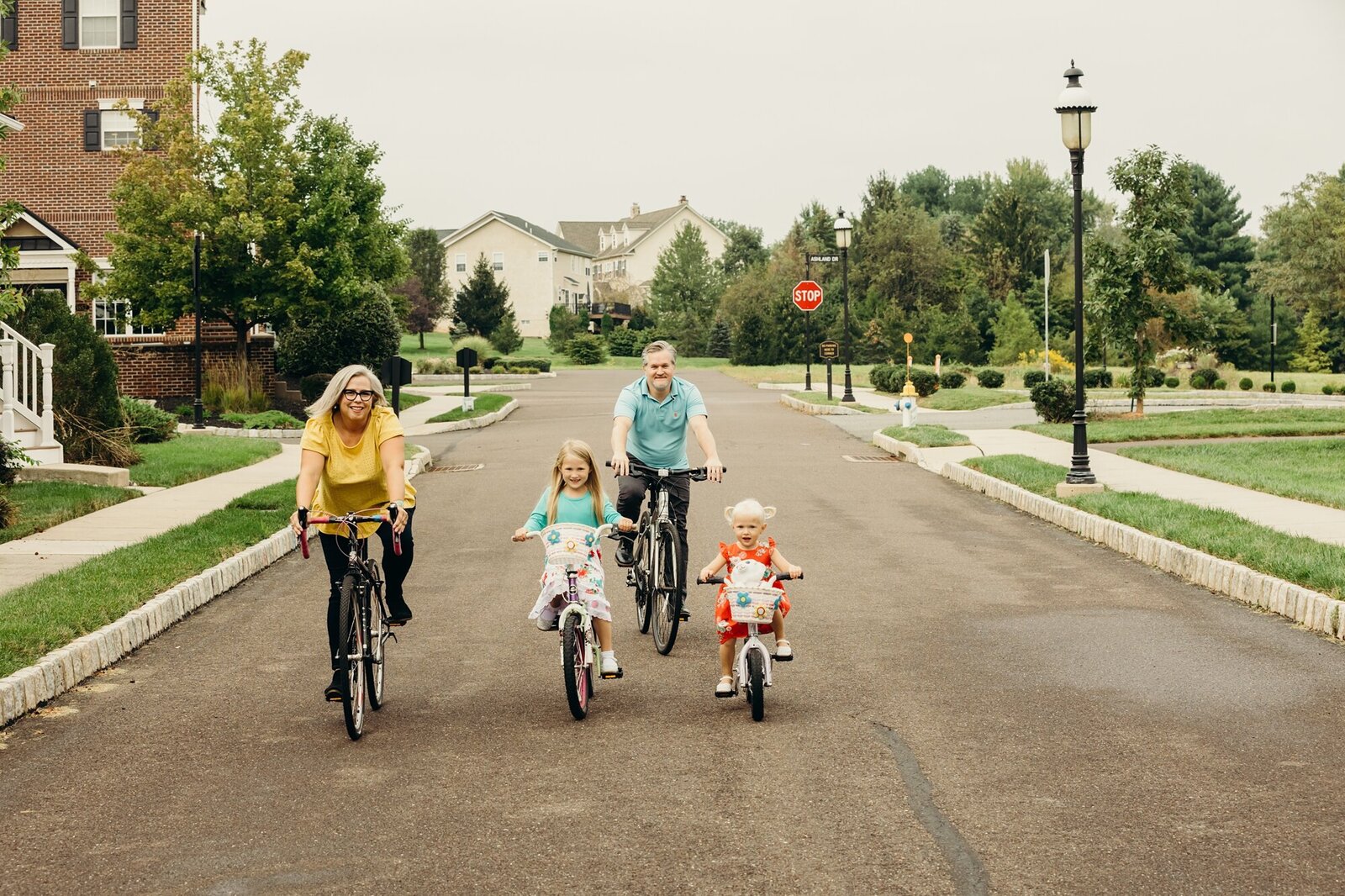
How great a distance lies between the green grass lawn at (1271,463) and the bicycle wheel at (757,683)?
31.9 ft

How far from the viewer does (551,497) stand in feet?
25.9

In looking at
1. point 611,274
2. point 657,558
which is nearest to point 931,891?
point 657,558

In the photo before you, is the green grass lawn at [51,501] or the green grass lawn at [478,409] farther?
the green grass lawn at [478,409]

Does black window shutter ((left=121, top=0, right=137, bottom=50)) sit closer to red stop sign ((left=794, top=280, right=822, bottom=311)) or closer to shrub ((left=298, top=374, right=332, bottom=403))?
shrub ((left=298, top=374, right=332, bottom=403))

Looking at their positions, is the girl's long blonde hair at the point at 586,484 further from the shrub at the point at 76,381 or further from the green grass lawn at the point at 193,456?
the shrub at the point at 76,381

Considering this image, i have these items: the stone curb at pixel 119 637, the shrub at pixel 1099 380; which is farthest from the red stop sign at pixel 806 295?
the stone curb at pixel 119 637

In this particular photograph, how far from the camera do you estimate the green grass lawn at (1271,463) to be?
53.6 ft

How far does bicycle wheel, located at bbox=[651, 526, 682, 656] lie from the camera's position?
9.05m

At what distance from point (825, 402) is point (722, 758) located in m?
33.5

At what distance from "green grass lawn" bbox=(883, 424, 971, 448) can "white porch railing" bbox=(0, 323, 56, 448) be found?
1326cm

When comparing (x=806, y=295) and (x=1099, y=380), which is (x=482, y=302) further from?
(x=1099, y=380)

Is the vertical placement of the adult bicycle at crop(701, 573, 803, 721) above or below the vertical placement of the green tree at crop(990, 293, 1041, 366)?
below

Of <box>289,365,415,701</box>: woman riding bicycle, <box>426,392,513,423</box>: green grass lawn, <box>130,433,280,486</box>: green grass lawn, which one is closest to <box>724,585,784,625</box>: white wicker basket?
<box>289,365,415,701</box>: woman riding bicycle

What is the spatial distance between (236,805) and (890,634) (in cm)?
488
